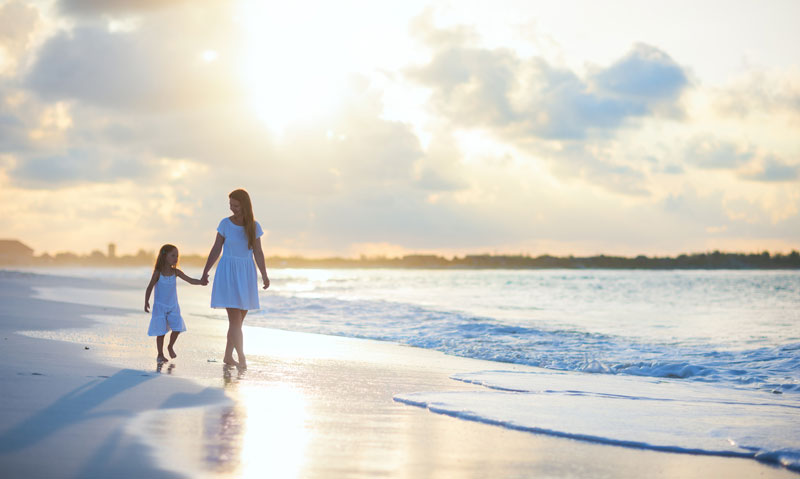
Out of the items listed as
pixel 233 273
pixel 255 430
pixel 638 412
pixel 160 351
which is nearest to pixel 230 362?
pixel 160 351

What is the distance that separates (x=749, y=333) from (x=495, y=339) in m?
5.97

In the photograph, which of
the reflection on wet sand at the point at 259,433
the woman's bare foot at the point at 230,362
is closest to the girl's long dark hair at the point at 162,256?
the woman's bare foot at the point at 230,362

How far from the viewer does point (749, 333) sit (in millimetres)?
13883

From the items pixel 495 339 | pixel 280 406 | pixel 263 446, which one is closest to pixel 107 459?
pixel 263 446

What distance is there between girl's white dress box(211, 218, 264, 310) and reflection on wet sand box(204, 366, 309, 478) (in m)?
1.79

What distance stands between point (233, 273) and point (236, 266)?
0.29ft

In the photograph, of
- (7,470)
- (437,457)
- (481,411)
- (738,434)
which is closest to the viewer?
(7,470)

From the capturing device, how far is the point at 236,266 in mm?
7684

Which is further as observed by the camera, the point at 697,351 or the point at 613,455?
the point at 697,351

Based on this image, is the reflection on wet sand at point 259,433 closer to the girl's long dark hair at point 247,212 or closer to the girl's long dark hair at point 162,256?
the girl's long dark hair at point 247,212

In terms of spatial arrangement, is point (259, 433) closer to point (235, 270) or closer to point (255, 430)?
point (255, 430)

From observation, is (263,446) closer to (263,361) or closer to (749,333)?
(263,361)

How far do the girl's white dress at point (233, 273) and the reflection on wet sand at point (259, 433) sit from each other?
1.79 metres

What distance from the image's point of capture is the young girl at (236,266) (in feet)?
24.8
